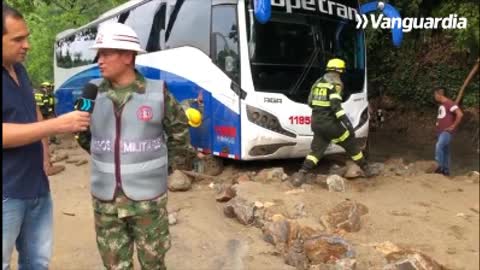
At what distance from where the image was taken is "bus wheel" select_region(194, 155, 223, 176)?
7172mm

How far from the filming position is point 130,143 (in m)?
2.71

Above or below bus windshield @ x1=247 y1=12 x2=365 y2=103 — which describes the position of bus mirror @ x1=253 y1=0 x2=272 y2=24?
above

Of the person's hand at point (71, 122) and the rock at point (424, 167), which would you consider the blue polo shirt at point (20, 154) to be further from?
the rock at point (424, 167)

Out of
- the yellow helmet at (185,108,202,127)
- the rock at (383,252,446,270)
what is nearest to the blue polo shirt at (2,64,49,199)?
the yellow helmet at (185,108,202,127)

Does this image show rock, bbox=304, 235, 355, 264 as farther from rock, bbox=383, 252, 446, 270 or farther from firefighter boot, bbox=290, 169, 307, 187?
firefighter boot, bbox=290, 169, 307, 187

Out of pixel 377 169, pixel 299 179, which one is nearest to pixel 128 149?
pixel 299 179

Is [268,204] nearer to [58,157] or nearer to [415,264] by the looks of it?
[415,264]

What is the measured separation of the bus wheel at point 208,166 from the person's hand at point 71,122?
4.73 m

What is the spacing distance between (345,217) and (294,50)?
107 inches

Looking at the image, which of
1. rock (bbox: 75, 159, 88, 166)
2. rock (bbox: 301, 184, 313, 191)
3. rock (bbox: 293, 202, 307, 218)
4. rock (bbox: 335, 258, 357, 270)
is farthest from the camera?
rock (bbox: 75, 159, 88, 166)

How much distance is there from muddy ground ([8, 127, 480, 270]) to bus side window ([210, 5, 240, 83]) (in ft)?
4.83

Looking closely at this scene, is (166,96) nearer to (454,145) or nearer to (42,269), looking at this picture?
(42,269)

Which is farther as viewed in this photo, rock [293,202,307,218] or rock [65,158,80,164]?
rock [65,158,80,164]

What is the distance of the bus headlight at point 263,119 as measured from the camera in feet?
21.4
